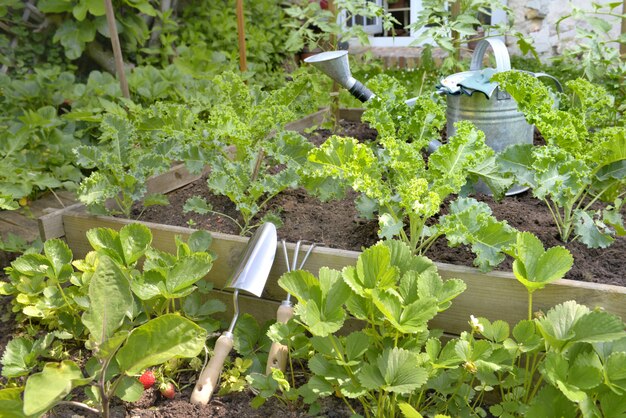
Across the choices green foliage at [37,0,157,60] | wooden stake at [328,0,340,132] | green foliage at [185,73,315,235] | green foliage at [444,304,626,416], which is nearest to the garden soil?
green foliage at [185,73,315,235]

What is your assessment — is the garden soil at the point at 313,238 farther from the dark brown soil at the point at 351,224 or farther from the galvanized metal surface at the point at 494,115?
the galvanized metal surface at the point at 494,115

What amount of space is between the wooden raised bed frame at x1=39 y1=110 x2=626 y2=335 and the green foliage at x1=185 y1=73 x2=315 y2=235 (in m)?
0.14

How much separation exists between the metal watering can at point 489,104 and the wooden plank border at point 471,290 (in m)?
0.66

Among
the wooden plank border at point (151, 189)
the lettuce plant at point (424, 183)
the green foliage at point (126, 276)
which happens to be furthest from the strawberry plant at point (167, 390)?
the wooden plank border at point (151, 189)

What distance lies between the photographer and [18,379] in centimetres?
170

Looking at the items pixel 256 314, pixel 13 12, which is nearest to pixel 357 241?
pixel 256 314

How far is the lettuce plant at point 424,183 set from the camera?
1.53m

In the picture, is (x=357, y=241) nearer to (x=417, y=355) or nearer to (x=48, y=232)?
(x=417, y=355)

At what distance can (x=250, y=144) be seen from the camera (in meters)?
2.11

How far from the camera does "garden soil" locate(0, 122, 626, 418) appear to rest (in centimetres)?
152

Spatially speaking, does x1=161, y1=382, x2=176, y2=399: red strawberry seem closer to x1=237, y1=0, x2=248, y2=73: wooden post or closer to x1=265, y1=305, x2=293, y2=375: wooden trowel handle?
x1=265, y1=305, x2=293, y2=375: wooden trowel handle

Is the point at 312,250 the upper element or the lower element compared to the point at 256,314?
upper

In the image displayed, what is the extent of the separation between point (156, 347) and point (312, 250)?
58cm

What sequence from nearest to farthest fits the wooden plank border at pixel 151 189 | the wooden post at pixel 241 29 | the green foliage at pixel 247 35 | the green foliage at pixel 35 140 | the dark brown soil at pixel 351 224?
1. the dark brown soil at pixel 351 224
2. the wooden plank border at pixel 151 189
3. the green foliage at pixel 35 140
4. the wooden post at pixel 241 29
5. the green foliage at pixel 247 35
